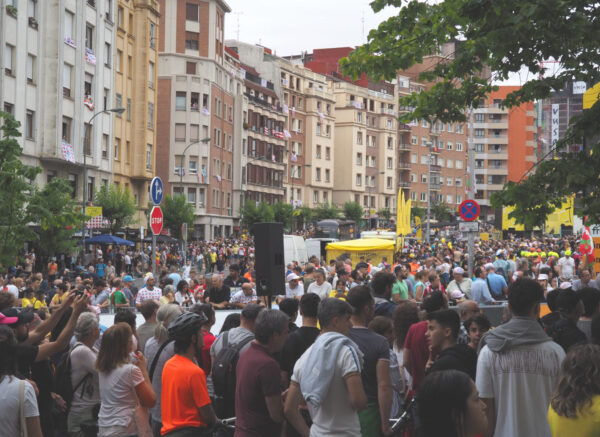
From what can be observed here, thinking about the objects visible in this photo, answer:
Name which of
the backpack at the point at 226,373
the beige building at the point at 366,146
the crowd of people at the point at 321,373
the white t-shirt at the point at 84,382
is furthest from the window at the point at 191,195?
the white t-shirt at the point at 84,382

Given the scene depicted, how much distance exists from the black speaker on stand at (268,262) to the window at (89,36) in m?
41.9

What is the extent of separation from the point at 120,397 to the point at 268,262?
18.4ft

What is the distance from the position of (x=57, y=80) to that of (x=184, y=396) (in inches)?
1694

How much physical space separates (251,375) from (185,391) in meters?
0.48

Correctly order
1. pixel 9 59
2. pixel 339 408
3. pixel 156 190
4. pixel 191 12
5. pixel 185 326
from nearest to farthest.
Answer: pixel 339 408 < pixel 185 326 < pixel 156 190 < pixel 9 59 < pixel 191 12

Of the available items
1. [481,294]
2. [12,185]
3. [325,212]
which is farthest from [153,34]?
[481,294]

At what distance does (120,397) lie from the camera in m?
6.75

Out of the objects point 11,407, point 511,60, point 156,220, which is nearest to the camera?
point 11,407

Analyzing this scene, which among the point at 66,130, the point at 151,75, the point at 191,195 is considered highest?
the point at 151,75

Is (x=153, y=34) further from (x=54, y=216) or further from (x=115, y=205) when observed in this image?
(x=54, y=216)

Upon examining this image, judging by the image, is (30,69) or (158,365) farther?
(30,69)

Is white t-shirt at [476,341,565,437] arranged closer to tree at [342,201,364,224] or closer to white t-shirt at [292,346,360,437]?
white t-shirt at [292,346,360,437]

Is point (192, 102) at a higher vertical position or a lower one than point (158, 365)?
higher

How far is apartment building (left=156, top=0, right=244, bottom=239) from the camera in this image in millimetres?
81500
